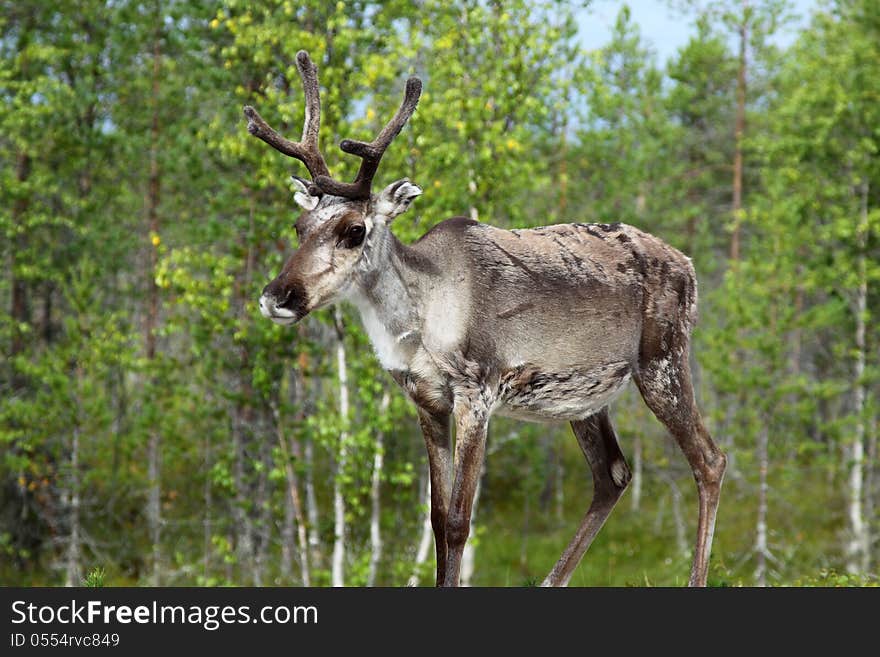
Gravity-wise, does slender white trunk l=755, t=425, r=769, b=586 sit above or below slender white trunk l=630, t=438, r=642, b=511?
below

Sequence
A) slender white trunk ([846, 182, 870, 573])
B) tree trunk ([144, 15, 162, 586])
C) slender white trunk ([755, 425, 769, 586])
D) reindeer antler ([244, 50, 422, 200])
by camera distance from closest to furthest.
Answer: reindeer antler ([244, 50, 422, 200]), slender white trunk ([755, 425, 769, 586]), slender white trunk ([846, 182, 870, 573]), tree trunk ([144, 15, 162, 586])

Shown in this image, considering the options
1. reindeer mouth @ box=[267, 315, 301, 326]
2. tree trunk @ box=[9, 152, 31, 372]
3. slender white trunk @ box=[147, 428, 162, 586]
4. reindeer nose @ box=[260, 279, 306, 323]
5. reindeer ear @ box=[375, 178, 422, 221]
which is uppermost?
tree trunk @ box=[9, 152, 31, 372]

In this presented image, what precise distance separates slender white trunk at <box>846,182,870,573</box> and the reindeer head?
1703 cm

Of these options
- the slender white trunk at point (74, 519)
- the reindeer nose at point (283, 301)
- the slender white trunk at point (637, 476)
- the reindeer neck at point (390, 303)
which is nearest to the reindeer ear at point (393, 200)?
the reindeer neck at point (390, 303)

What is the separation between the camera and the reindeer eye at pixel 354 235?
223 inches

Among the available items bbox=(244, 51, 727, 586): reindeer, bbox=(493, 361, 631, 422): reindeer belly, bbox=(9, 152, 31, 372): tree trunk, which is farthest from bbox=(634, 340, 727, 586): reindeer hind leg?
bbox=(9, 152, 31, 372): tree trunk

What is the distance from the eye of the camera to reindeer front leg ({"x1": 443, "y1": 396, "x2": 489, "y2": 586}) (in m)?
5.73

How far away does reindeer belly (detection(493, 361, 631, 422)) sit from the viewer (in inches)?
238

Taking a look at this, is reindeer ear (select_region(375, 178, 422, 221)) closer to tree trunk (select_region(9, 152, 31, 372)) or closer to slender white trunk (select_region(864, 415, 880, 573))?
tree trunk (select_region(9, 152, 31, 372))

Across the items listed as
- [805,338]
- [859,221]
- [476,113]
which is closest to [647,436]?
[805,338]

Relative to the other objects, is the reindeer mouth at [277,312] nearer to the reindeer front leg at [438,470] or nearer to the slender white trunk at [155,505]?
the reindeer front leg at [438,470]

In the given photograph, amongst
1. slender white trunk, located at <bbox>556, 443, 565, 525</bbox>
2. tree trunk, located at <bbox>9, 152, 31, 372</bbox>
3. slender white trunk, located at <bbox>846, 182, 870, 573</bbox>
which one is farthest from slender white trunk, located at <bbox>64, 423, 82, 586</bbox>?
slender white trunk, located at <bbox>846, 182, 870, 573</bbox>

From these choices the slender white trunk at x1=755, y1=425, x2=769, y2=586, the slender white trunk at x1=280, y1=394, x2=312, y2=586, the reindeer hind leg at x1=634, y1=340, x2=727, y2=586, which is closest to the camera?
the reindeer hind leg at x1=634, y1=340, x2=727, y2=586

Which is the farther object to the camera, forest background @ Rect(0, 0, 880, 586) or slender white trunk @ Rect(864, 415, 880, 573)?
slender white trunk @ Rect(864, 415, 880, 573)
